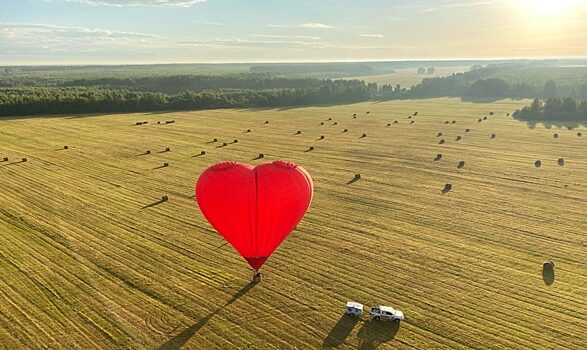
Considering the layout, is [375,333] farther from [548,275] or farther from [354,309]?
[548,275]

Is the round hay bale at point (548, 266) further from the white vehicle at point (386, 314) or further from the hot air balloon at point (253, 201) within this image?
the hot air balloon at point (253, 201)

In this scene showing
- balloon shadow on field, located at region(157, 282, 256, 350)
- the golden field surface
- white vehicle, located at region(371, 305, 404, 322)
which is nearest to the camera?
balloon shadow on field, located at region(157, 282, 256, 350)

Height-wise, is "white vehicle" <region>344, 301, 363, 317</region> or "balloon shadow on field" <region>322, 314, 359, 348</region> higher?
"white vehicle" <region>344, 301, 363, 317</region>

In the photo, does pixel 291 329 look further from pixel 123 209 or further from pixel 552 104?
pixel 552 104

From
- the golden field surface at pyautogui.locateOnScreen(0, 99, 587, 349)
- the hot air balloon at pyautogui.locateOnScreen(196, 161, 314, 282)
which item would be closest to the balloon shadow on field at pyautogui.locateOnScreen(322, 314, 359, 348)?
the golden field surface at pyautogui.locateOnScreen(0, 99, 587, 349)

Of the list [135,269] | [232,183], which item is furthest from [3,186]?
[232,183]

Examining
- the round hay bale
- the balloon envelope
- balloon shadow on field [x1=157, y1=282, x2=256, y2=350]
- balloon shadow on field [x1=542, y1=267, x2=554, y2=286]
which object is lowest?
balloon shadow on field [x1=157, y1=282, x2=256, y2=350]

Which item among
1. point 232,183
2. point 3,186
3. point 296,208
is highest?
point 232,183

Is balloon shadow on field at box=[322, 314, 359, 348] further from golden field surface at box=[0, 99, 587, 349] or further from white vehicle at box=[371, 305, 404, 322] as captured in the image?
white vehicle at box=[371, 305, 404, 322]
